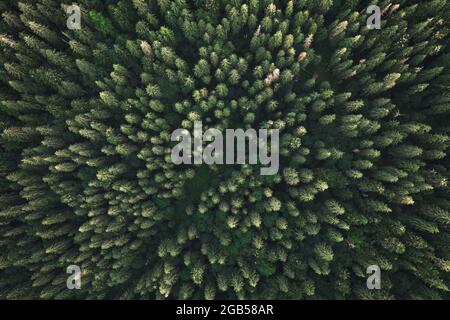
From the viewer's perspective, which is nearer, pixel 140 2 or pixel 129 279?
pixel 140 2

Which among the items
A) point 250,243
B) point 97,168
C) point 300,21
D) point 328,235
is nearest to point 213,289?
point 250,243

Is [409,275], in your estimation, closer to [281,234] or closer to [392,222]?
[392,222]

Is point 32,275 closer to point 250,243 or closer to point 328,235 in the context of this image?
point 250,243

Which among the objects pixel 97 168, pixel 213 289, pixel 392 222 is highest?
pixel 97 168

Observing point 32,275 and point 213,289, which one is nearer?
point 213,289

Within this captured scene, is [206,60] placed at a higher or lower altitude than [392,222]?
higher

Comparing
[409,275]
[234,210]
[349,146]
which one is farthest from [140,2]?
[409,275]
